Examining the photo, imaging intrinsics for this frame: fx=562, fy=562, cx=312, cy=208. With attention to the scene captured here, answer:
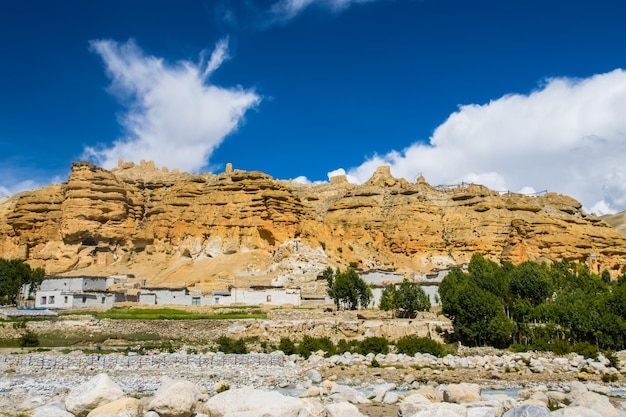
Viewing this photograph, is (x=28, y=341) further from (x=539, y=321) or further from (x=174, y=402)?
(x=539, y=321)

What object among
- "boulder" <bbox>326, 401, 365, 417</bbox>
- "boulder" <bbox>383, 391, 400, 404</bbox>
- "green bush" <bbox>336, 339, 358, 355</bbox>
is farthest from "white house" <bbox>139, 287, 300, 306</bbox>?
"boulder" <bbox>326, 401, 365, 417</bbox>

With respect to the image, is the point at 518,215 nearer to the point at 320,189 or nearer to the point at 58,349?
the point at 320,189

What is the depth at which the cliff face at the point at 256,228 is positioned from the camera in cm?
9181

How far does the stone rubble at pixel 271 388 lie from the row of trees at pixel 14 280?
30577 millimetres

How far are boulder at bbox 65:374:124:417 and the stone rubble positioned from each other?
0.10 ft

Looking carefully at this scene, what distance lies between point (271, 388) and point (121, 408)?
40.9ft

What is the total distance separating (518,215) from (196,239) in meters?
61.9

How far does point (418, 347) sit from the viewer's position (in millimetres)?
39344

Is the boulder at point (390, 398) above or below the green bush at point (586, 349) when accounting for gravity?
below

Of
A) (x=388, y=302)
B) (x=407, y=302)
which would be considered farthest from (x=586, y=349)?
(x=388, y=302)

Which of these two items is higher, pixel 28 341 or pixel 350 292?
pixel 350 292

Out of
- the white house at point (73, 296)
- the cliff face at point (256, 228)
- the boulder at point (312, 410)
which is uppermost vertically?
the cliff face at point (256, 228)

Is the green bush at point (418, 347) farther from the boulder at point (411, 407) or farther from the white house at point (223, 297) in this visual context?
the white house at point (223, 297)

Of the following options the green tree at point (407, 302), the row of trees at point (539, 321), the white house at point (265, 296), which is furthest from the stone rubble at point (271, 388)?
the white house at point (265, 296)
